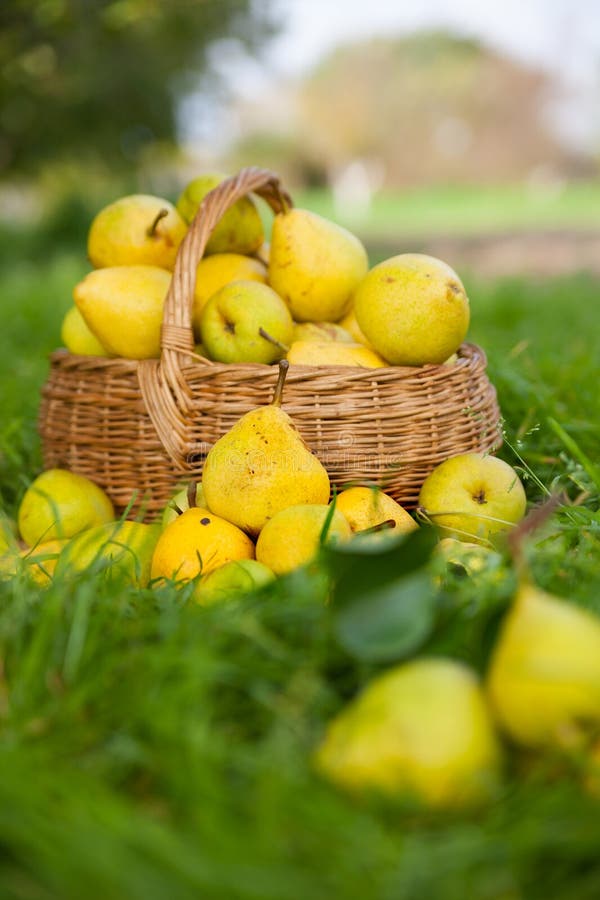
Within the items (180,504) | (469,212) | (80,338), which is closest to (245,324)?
(180,504)

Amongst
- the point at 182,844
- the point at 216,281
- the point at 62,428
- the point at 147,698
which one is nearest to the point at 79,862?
the point at 182,844

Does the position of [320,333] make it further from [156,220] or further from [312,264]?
[156,220]

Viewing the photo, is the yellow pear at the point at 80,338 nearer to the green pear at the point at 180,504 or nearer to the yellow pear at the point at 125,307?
the yellow pear at the point at 125,307

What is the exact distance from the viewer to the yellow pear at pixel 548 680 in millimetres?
913

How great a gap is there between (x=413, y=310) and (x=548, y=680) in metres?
1.13

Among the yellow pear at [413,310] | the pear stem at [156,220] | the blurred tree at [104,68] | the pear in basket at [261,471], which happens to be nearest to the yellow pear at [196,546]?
the pear in basket at [261,471]

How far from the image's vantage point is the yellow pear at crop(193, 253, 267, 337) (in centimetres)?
218

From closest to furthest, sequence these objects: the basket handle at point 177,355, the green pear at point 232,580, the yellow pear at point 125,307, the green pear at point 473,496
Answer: the green pear at point 232,580 → the green pear at point 473,496 → the basket handle at point 177,355 → the yellow pear at point 125,307

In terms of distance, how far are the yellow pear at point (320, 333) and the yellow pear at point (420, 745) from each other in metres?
1.22

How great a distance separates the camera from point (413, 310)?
1.89 m

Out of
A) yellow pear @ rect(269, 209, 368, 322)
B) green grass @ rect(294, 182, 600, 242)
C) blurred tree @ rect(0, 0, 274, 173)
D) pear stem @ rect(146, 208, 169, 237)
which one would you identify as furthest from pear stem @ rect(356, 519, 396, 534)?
green grass @ rect(294, 182, 600, 242)

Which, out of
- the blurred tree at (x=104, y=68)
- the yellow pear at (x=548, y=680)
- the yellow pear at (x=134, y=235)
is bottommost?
the blurred tree at (x=104, y=68)

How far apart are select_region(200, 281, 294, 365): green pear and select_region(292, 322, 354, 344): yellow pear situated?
72 mm

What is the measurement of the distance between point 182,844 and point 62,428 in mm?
1493
